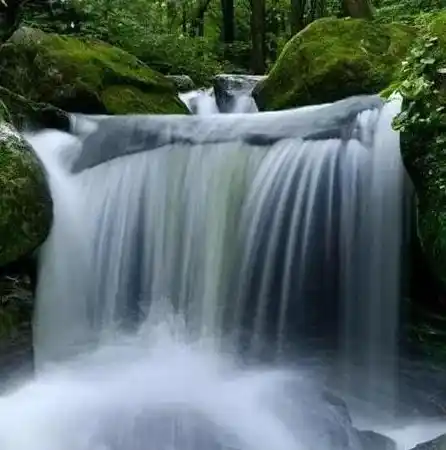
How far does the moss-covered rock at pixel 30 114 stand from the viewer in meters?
6.63

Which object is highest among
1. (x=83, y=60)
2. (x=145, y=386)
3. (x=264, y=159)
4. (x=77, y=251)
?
(x=83, y=60)

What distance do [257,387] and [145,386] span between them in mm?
793

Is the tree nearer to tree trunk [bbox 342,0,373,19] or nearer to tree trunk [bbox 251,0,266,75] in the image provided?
tree trunk [bbox 251,0,266,75]

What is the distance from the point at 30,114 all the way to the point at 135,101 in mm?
1427

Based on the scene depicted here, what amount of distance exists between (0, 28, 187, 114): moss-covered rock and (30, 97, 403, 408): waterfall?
4.68 feet

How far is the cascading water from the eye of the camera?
4.97m

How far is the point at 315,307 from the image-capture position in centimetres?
539

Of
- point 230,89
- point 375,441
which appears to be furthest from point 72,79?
point 375,441

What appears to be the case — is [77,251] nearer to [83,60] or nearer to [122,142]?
[122,142]

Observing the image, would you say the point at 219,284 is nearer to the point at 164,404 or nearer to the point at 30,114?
the point at 164,404

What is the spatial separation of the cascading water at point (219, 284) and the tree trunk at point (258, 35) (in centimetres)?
772

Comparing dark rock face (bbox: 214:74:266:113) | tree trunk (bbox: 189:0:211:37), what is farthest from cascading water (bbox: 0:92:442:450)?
tree trunk (bbox: 189:0:211:37)

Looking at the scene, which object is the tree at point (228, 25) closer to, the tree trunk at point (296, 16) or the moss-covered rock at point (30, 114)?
the tree trunk at point (296, 16)

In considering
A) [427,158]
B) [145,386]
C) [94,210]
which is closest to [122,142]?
[94,210]
